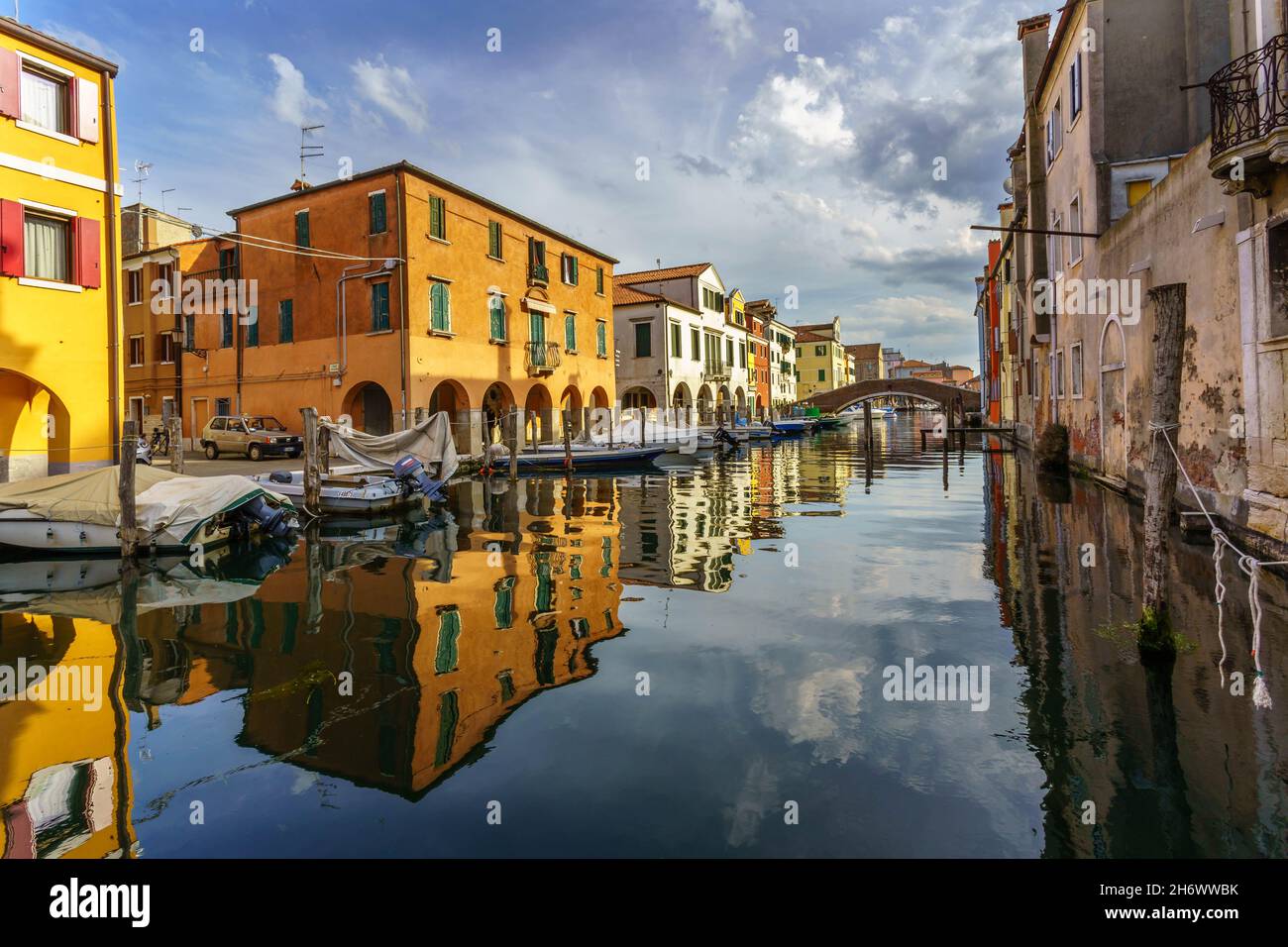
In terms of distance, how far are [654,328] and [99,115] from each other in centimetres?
2869

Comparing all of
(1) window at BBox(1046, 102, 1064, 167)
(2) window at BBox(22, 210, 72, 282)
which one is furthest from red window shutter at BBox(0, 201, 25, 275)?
(1) window at BBox(1046, 102, 1064, 167)

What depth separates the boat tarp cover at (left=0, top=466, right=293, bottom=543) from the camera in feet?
37.8

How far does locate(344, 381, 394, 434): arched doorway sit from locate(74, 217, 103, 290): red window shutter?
1027 centimetres

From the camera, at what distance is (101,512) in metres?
11.5

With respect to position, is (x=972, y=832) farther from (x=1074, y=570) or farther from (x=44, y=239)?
(x=44, y=239)

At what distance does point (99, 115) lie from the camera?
15.3 m

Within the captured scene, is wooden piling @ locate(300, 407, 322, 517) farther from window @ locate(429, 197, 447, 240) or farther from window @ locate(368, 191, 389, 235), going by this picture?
window @ locate(429, 197, 447, 240)

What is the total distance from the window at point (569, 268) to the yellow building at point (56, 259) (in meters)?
18.7

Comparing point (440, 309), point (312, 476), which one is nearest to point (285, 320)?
point (440, 309)

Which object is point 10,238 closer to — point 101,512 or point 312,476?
point 101,512

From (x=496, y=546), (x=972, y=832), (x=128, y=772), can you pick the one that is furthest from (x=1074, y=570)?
(x=128, y=772)

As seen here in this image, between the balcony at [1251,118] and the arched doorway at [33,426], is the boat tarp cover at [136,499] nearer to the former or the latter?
the arched doorway at [33,426]

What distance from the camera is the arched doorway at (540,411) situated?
31.3 meters
